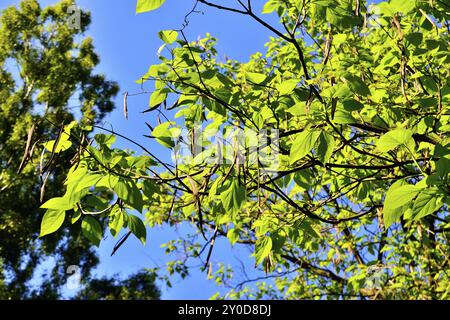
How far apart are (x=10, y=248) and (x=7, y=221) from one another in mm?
1204

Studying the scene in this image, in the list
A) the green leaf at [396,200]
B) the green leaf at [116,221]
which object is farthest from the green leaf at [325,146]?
the green leaf at [116,221]

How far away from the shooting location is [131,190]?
252 cm

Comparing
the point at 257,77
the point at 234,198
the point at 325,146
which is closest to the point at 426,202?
the point at 325,146

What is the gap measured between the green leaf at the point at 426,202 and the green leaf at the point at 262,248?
94 cm

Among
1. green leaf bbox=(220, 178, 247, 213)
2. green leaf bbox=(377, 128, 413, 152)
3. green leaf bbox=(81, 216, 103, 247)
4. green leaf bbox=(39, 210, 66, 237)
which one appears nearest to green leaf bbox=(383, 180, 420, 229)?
green leaf bbox=(377, 128, 413, 152)

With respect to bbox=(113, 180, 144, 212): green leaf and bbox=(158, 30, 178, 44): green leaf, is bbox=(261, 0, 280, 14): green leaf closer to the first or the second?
bbox=(158, 30, 178, 44): green leaf

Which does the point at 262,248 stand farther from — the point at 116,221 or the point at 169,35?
the point at 169,35

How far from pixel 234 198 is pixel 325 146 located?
585 mm

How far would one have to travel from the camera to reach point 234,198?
2.67 meters

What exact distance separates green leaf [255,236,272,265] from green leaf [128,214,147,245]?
76 cm

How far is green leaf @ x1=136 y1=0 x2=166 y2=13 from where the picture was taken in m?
2.07

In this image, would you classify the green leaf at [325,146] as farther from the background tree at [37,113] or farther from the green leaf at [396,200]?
the background tree at [37,113]
